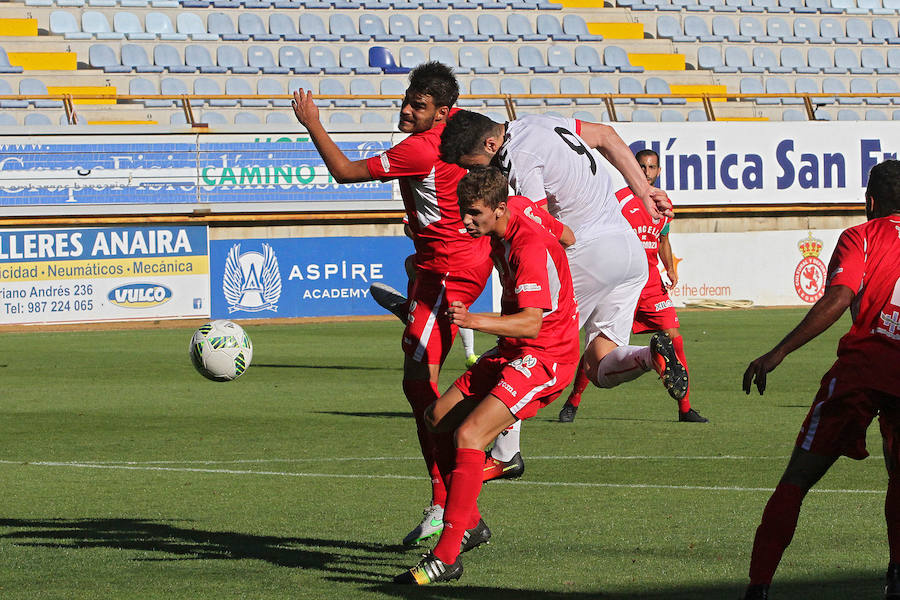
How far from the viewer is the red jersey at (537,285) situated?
17.0ft

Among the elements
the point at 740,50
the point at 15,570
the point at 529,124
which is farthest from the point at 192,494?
the point at 740,50

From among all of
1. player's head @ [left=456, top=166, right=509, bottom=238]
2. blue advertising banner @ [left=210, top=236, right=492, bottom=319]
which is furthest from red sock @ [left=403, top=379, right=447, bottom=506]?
blue advertising banner @ [left=210, top=236, right=492, bottom=319]

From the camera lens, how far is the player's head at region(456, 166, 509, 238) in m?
5.16

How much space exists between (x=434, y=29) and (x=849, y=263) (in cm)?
2652

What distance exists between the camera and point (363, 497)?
714 centimetres

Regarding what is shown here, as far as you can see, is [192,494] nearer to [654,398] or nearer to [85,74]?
[654,398]

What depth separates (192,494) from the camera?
24.0ft

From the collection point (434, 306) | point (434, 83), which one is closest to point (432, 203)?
point (434, 306)

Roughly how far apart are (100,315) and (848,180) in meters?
14.6

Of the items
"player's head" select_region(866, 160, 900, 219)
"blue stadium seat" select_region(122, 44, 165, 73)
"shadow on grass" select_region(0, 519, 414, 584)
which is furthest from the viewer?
"blue stadium seat" select_region(122, 44, 165, 73)

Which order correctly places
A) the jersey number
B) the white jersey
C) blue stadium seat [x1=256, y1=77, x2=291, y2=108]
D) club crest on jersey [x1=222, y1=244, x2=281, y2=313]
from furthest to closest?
blue stadium seat [x1=256, y1=77, x2=291, y2=108] → club crest on jersey [x1=222, y1=244, x2=281, y2=313] → the jersey number → the white jersey

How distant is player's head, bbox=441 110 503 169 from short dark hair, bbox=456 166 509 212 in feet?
2.09

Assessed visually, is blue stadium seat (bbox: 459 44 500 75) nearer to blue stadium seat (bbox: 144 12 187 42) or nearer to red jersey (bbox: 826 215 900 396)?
blue stadium seat (bbox: 144 12 187 42)

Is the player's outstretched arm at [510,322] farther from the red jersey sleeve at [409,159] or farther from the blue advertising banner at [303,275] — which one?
the blue advertising banner at [303,275]
